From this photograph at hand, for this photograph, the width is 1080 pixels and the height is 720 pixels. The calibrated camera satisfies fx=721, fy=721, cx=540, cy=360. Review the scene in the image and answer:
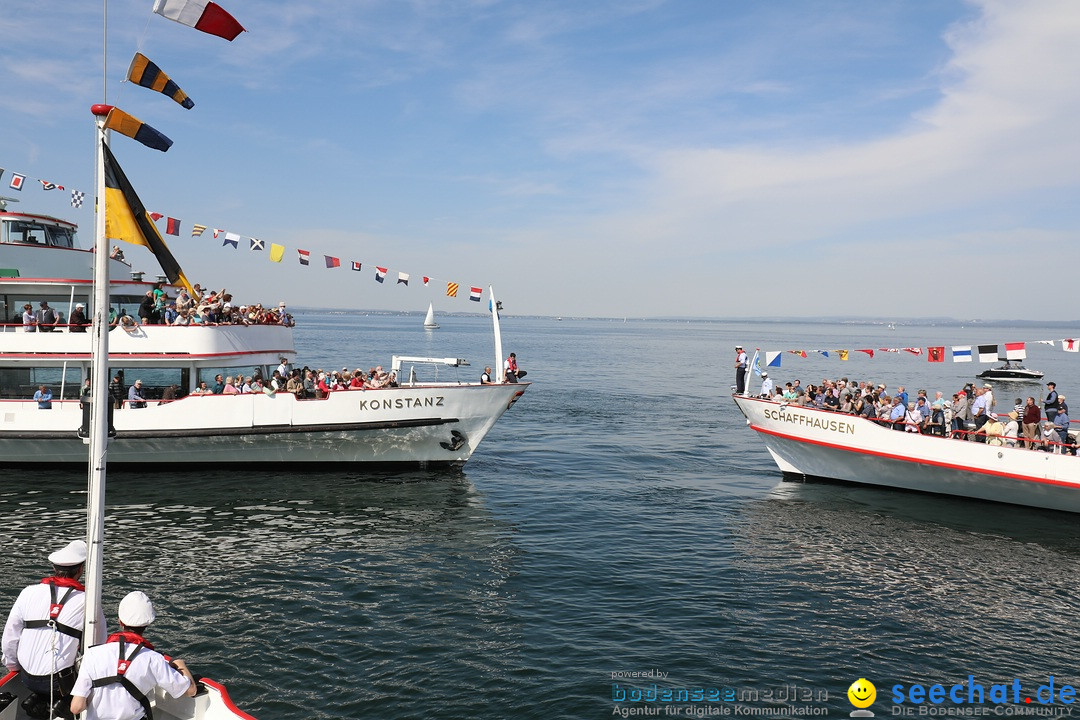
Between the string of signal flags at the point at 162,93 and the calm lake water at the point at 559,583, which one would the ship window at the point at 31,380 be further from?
the string of signal flags at the point at 162,93

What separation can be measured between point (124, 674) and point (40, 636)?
56.0 inches

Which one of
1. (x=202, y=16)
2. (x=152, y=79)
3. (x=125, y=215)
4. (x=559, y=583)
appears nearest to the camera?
(x=125, y=215)

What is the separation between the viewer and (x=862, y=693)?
9.77 m

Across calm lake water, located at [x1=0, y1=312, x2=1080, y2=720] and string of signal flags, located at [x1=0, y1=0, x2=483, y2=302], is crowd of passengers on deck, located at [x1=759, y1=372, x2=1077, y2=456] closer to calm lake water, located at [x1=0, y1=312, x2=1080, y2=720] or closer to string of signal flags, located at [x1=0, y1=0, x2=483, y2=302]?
calm lake water, located at [x1=0, y1=312, x2=1080, y2=720]

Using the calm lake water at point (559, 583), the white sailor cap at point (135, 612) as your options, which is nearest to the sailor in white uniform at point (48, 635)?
the white sailor cap at point (135, 612)

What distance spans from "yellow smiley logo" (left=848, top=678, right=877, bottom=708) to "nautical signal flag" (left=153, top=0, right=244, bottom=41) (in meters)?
11.1

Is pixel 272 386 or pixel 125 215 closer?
pixel 125 215

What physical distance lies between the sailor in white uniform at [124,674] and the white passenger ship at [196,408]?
1433cm

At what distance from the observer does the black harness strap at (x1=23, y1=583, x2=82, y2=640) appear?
6695 millimetres

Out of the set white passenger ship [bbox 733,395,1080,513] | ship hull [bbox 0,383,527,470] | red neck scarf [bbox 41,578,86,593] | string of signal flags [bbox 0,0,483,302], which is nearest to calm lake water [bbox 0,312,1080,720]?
white passenger ship [bbox 733,395,1080,513]

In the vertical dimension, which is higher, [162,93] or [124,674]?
[162,93]

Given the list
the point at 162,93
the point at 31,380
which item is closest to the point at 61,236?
the point at 31,380

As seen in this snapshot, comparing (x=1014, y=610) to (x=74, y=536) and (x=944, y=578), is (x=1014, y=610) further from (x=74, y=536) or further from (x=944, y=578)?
(x=74, y=536)

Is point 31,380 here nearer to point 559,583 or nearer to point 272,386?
point 272,386
